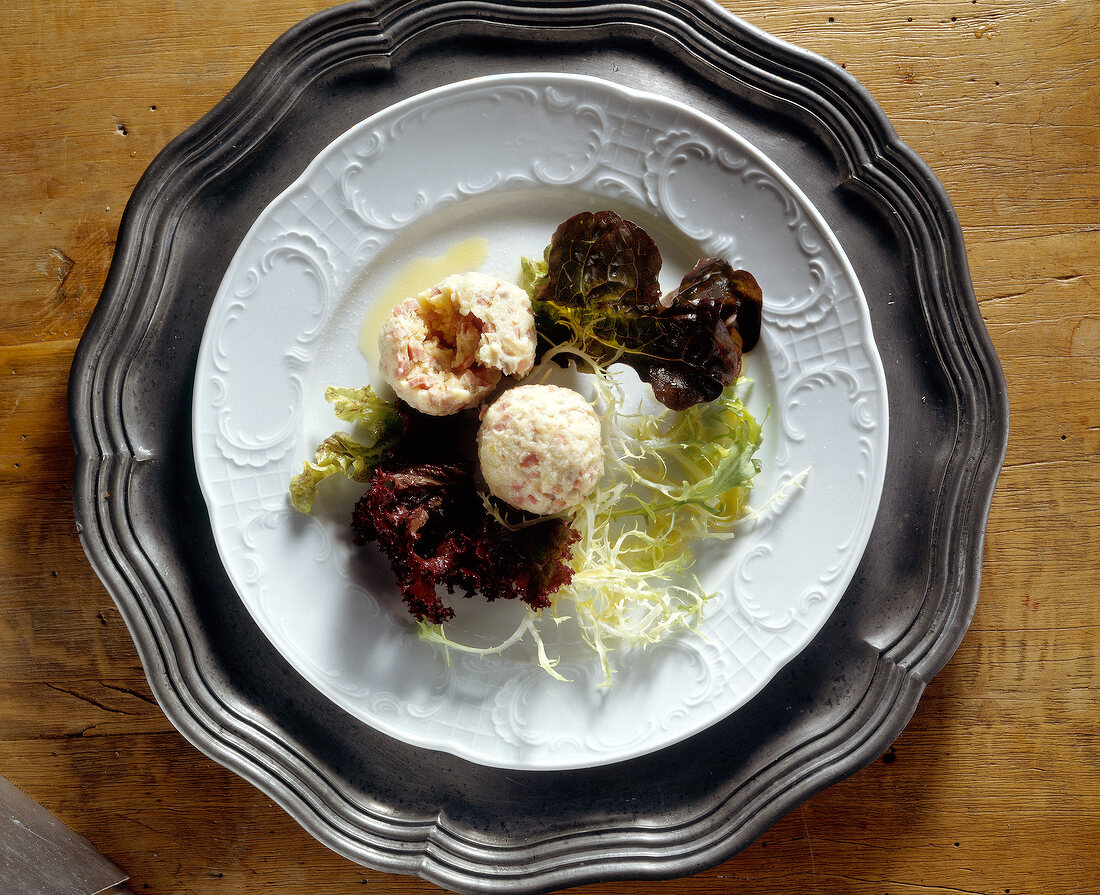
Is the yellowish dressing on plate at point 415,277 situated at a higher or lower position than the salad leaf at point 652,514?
higher

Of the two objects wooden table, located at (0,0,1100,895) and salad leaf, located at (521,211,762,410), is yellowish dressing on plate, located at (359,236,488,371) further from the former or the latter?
wooden table, located at (0,0,1100,895)

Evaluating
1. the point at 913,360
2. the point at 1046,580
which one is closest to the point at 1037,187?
the point at 913,360

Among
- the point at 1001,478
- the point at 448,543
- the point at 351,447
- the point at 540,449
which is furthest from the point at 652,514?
the point at 1001,478

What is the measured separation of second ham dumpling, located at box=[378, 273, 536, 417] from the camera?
7.15 feet

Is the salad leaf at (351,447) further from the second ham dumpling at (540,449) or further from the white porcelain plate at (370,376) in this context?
the second ham dumpling at (540,449)

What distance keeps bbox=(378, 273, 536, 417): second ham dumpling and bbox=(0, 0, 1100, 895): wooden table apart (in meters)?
1.21

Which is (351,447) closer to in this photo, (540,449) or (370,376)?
(370,376)

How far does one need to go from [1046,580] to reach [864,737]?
904mm

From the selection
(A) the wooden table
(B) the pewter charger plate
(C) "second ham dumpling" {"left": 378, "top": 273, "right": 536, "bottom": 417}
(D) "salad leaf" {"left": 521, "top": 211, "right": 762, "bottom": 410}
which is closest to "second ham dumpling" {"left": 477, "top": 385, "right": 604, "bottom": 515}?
(C) "second ham dumpling" {"left": 378, "top": 273, "right": 536, "bottom": 417}

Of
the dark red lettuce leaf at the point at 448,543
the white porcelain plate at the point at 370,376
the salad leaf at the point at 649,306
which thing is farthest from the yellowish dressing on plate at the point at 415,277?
the dark red lettuce leaf at the point at 448,543

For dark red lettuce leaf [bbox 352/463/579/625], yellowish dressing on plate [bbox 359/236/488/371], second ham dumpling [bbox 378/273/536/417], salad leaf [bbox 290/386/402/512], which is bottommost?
dark red lettuce leaf [bbox 352/463/579/625]

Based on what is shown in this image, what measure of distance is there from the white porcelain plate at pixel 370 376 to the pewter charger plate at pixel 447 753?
20cm

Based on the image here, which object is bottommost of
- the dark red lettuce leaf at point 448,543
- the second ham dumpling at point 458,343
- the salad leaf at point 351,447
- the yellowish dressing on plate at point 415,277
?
the dark red lettuce leaf at point 448,543

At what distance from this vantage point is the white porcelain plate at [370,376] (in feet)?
7.61
